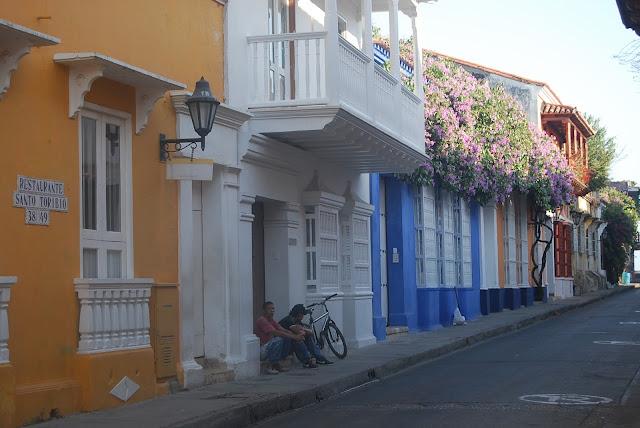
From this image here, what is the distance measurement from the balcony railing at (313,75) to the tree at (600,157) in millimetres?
28623

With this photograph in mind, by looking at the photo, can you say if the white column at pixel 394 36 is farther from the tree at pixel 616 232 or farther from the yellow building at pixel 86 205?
the tree at pixel 616 232

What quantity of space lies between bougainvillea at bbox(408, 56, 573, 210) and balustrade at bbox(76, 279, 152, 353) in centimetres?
1195

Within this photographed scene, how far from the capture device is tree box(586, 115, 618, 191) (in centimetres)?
4417

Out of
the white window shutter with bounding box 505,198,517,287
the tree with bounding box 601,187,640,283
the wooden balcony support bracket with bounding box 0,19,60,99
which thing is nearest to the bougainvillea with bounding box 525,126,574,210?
the white window shutter with bounding box 505,198,517,287

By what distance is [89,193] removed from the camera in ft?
37.7

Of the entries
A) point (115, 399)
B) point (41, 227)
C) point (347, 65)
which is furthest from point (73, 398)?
point (347, 65)

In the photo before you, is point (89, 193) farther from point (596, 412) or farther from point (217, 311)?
point (596, 412)

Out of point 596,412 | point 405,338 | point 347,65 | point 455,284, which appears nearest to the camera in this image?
point 596,412

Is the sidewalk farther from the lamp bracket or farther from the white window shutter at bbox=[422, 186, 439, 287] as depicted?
the white window shutter at bbox=[422, 186, 439, 287]

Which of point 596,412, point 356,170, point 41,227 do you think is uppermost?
point 356,170

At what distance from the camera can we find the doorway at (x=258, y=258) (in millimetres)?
16562

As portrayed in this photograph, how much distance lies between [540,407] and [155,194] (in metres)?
4.85

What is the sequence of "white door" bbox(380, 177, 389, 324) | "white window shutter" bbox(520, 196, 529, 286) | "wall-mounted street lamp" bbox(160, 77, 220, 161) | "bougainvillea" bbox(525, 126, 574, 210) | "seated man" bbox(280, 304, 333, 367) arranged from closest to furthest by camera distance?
"wall-mounted street lamp" bbox(160, 77, 220, 161)
"seated man" bbox(280, 304, 333, 367)
"white door" bbox(380, 177, 389, 324)
"bougainvillea" bbox(525, 126, 574, 210)
"white window shutter" bbox(520, 196, 529, 286)

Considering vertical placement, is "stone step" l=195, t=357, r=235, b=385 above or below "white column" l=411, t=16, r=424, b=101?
below
